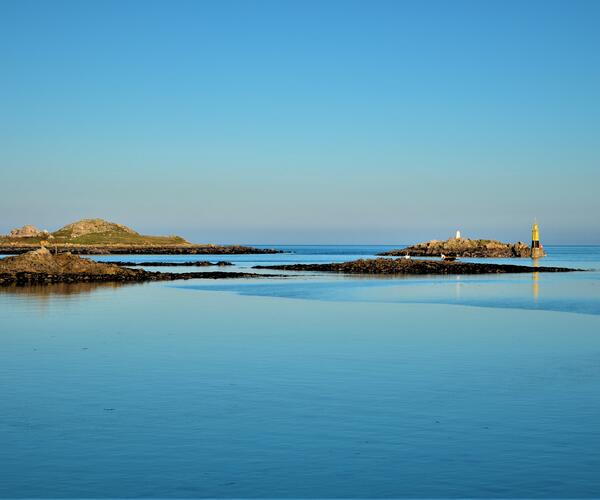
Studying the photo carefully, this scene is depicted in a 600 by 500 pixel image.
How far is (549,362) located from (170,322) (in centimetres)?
1666

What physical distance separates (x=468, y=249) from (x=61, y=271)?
405ft

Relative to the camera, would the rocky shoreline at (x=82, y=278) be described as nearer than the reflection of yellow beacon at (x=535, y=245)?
Yes

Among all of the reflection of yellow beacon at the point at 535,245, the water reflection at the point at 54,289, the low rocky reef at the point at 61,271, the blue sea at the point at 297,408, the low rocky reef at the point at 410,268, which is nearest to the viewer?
the blue sea at the point at 297,408

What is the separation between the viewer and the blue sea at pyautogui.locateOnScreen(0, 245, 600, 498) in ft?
35.5

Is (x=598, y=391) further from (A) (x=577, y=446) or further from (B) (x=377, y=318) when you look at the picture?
(B) (x=377, y=318)

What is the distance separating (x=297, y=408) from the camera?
1523 cm

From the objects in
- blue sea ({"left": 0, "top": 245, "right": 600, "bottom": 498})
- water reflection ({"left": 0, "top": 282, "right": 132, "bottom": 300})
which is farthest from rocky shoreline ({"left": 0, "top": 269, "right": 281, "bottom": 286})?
blue sea ({"left": 0, "top": 245, "right": 600, "bottom": 498})

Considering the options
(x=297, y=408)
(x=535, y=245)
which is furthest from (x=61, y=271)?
(x=535, y=245)

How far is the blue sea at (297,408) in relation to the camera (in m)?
10.8

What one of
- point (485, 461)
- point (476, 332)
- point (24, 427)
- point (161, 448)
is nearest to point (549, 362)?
point (476, 332)

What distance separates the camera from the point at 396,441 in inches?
502

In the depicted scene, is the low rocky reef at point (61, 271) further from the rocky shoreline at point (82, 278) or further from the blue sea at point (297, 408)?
the blue sea at point (297, 408)

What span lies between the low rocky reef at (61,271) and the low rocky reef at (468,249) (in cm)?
10393

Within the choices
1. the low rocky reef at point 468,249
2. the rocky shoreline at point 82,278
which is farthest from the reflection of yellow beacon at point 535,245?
the rocky shoreline at point 82,278
